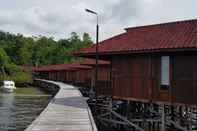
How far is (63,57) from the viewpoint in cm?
10444

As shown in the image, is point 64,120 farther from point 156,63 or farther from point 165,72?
point 156,63

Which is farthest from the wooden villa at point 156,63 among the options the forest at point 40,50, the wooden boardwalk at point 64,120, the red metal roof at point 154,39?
the forest at point 40,50

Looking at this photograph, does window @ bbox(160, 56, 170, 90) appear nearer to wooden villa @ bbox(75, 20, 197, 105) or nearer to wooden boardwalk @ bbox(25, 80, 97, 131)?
wooden villa @ bbox(75, 20, 197, 105)

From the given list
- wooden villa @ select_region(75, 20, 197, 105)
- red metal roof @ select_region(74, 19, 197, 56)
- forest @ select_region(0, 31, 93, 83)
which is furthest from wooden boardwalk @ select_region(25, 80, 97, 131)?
forest @ select_region(0, 31, 93, 83)

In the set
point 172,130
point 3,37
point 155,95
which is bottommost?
point 172,130

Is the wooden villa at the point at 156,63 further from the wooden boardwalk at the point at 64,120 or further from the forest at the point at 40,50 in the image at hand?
the forest at the point at 40,50

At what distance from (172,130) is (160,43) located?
4.98m

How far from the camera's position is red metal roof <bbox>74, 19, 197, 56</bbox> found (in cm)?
2009

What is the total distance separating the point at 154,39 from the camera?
22.5m

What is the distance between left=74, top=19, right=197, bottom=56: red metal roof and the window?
75 cm

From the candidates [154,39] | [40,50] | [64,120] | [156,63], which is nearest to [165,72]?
[156,63]

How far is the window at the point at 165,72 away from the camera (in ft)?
67.7

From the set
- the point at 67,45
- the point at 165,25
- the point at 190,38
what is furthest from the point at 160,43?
the point at 67,45

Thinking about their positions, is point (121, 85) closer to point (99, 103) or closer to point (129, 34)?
point (129, 34)
